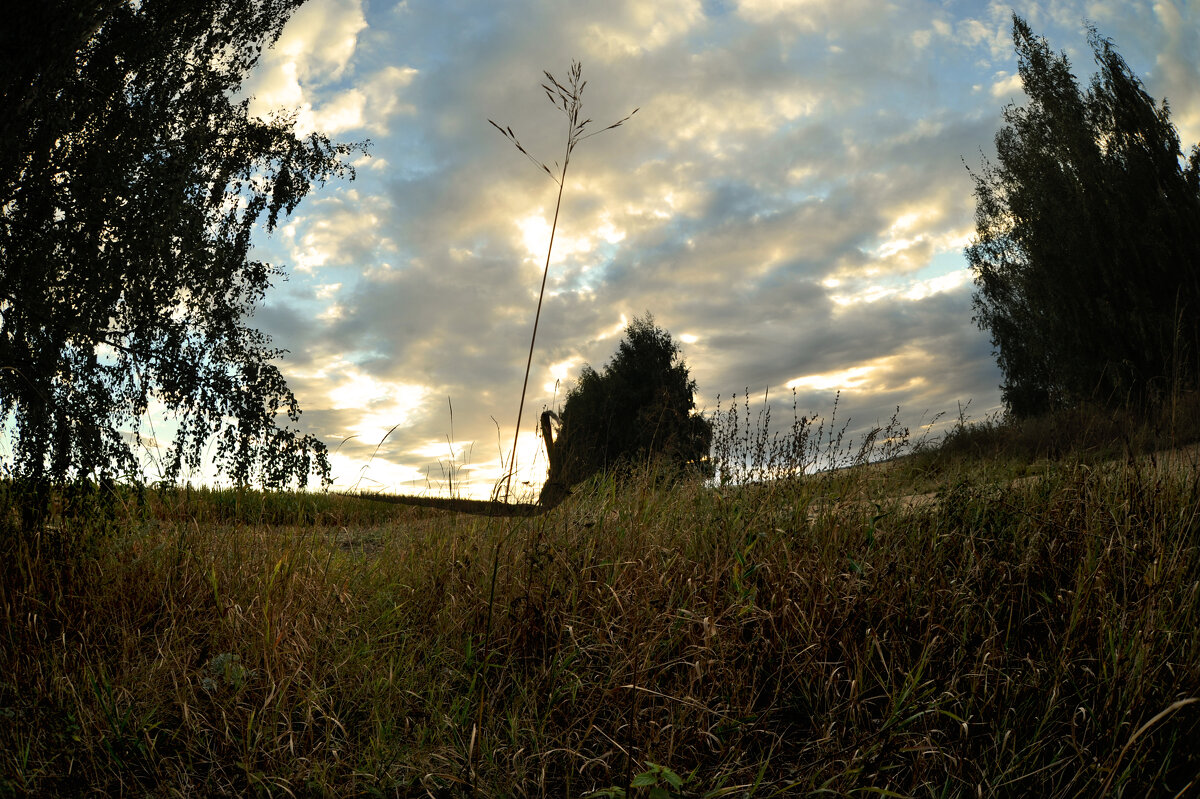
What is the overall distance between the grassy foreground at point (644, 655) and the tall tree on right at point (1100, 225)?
1336cm

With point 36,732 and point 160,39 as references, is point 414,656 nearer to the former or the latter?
point 36,732

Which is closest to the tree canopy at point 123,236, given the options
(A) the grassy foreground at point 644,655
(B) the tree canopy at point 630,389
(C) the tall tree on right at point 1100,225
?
(A) the grassy foreground at point 644,655

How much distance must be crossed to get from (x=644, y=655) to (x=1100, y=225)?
1777 centimetres

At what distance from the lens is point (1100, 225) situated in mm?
15641

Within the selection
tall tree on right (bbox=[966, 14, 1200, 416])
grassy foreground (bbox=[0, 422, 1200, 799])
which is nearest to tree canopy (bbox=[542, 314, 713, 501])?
tall tree on right (bbox=[966, 14, 1200, 416])

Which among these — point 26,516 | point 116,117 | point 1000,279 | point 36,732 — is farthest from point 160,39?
point 1000,279

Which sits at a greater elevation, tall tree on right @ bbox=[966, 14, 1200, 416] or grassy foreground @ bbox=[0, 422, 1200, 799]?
tall tree on right @ bbox=[966, 14, 1200, 416]

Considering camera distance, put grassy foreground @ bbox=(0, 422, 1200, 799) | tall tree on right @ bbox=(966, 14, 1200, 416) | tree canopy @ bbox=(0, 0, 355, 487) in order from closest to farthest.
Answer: grassy foreground @ bbox=(0, 422, 1200, 799) < tree canopy @ bbox=(0, 0, 355, 487) < tall tree on right @ bbox=(966, 14, 1200, 416)

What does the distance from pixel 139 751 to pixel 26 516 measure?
260cm

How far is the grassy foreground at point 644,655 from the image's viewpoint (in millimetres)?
2498

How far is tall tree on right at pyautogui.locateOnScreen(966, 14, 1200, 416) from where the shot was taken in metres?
15.2

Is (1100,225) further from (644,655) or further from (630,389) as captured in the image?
(644,655)

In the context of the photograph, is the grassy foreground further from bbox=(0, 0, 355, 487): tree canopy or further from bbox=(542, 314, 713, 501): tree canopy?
bbox=(542, 314, 713, 501): tree canopy

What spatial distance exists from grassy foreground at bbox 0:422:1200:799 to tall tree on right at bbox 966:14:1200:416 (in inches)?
526
